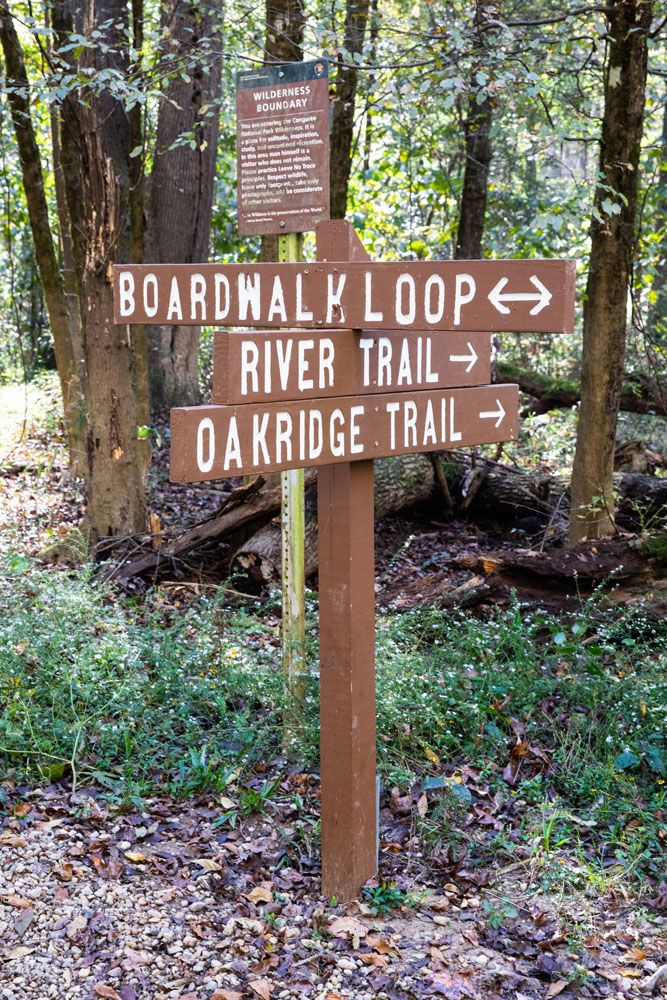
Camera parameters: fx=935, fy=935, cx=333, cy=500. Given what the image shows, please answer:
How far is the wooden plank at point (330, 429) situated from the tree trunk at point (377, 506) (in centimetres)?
356

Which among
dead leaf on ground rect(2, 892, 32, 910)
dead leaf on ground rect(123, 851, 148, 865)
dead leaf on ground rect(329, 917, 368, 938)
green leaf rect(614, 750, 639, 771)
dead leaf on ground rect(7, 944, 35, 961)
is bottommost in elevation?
dead leaf on ground rect(329, 917, 368, 938)

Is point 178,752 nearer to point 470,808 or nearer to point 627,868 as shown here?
point 470,808

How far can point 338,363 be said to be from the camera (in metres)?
2.96

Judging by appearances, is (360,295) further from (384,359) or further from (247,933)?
(247,933)

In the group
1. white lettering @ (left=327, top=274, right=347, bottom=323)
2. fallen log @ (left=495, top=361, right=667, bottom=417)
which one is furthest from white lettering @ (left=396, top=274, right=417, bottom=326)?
fallen log @ (left=495, top=361, right=667, bottom=417)

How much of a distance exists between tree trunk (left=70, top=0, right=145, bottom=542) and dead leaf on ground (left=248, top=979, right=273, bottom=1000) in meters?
4.82

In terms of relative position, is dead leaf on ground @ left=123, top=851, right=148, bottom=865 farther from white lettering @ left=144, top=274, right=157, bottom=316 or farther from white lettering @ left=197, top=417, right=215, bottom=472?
white lettering @ left=144, top=274, right=157, bottom=316

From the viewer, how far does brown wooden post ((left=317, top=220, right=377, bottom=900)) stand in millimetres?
3217

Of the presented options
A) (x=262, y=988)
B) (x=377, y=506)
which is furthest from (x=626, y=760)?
(x=377, y=506)

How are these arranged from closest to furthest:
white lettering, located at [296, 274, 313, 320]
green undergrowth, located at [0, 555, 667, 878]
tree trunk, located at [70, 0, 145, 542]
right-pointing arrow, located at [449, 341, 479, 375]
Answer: white lettering, located at [296, 274, 313, 320]
right-pointing arrow, located at [449, 341, 479, 375]
green undergrowth, located at [0, 555, 667, 878]
tree trunk, located at [70, 0, 145, 542]

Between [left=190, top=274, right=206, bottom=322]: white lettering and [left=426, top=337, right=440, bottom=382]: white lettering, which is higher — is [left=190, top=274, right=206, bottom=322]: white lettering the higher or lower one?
the higher one

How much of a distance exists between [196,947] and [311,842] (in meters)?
0.75

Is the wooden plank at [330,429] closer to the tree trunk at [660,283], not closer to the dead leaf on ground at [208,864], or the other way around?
the dead leaf on ground at [208,864]

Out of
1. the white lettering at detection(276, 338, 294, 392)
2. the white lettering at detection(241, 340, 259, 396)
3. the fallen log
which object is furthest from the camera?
the fallen log
